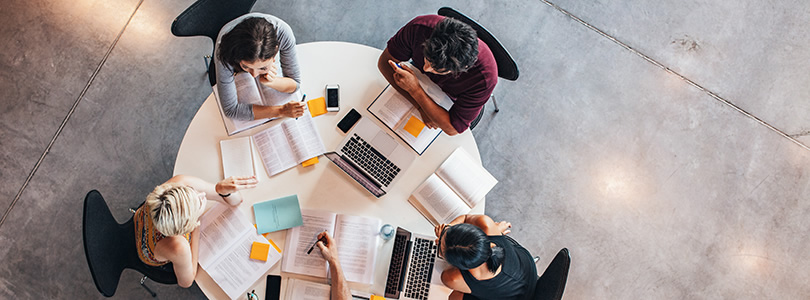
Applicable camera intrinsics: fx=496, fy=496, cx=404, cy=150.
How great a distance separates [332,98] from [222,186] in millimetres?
671

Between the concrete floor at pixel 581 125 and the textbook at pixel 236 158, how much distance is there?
1.17 meters

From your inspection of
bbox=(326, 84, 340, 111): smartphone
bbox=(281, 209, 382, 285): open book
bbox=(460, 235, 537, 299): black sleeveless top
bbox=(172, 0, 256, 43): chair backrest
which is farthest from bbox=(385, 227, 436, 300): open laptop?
bbox=(172, 0, 256, 43): chair backrest

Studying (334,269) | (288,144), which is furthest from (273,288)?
(288,144)

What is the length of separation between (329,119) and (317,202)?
0.42 m

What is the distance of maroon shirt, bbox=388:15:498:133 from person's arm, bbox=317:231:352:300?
82cm

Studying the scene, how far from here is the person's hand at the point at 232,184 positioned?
2.27 meters

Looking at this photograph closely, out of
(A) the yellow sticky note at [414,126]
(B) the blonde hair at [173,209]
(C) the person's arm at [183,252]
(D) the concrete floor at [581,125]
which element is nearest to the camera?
(B) the blonde hair at [173,209]

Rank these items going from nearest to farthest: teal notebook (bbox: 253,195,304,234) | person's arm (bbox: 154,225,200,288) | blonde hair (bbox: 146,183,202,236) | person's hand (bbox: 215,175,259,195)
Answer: blonde hair (bbox: 146,183,202,236)
person's arm (bbox: 154,225,200,288)
person's hand (bbox: 215,175,259,195)
teal notebook (bbox: 253,195,304,234)

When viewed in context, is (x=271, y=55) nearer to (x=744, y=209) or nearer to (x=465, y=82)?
(x=465, y=82)

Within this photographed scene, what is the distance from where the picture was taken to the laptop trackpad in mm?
2439

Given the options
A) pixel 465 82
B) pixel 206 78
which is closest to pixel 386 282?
pixel 465 82

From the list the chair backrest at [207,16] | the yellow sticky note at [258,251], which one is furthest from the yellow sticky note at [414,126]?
the chair backrest at [207,16]

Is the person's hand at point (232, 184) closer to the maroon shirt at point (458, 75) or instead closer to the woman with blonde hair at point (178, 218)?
the woman with blonde hair at point (178, 218)

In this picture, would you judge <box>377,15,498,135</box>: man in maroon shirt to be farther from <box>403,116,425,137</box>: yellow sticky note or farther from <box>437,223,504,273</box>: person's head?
<box>437,223,504,273</box>: person's head
